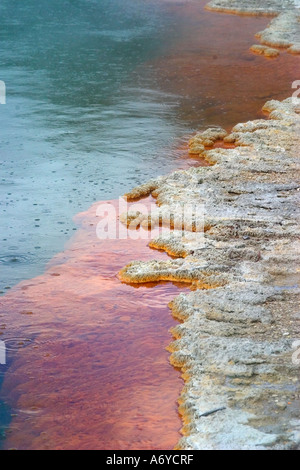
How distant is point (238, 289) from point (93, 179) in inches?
120

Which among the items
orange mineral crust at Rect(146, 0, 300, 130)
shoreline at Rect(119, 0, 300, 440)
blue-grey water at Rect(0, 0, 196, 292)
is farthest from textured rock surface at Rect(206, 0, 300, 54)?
shoreline at Rect(119, 0, 300, 440)

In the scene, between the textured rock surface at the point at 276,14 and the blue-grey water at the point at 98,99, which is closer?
the blue-grey water at the point at 98,99

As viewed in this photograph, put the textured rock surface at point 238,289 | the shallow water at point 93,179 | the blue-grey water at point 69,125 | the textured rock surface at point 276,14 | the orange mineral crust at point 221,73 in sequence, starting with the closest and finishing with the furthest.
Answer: the textured rock surface at point 238,289
the shallow water at point 93,179
the blue-grey water at point 69,125
the orange mineral crust at point 221,73
the textured rock surface at point 276,14

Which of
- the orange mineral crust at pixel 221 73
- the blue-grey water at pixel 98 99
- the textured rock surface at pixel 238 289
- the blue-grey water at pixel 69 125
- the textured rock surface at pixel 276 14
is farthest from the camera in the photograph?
the textured rock surface at pixel 276 14

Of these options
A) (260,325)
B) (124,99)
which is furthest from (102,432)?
(124,99)

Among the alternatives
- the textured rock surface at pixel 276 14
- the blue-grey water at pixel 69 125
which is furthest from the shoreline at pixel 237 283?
the textured rock surface at pixel 276 14

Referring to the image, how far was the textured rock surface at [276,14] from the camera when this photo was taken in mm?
14930

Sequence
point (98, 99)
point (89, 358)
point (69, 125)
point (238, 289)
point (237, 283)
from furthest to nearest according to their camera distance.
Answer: point (98, 99) → point (69, 125) → point (237, 283) → point (238, 289) → point (89, 358)

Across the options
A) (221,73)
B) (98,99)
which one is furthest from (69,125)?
(221,73)

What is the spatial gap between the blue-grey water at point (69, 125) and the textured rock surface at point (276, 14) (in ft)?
7.66

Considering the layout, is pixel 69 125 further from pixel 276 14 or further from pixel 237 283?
pixel 276 14

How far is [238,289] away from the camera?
18.4ft

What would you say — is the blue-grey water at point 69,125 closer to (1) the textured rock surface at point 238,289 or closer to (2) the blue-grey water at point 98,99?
(2) the blue-grey water at point 98,99
